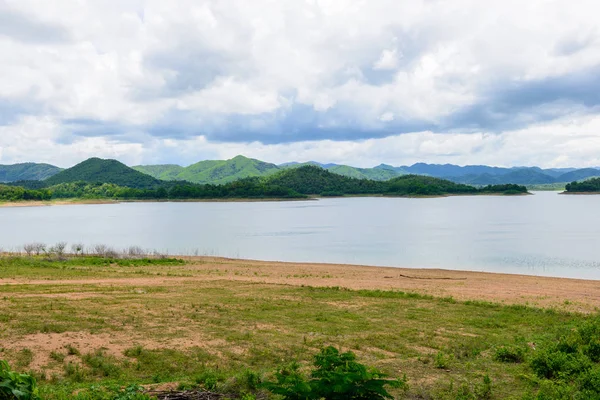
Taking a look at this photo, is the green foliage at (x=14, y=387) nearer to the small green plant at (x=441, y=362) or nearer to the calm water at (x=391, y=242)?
the small green plant at (x=441, y=362)

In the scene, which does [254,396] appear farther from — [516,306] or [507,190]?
[507,190]

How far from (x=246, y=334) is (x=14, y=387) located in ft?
20.8

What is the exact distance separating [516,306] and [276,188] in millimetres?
143638

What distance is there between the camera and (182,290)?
1794cm

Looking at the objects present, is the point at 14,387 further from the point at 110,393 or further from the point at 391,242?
the point at 391,242

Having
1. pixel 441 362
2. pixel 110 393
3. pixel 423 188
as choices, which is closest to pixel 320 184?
pixel 423 188

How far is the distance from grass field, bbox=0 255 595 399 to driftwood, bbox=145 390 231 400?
0.79 feet

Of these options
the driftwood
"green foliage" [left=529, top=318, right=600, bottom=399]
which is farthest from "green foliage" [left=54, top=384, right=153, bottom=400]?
"green foliage" [left=529, top=318, right=600, bottom=399]

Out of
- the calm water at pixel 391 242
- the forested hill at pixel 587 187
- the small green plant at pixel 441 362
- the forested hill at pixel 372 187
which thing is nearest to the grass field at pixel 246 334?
the small green plant at pixel 441 362

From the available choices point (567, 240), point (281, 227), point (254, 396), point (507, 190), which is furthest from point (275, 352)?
point (507, 190)

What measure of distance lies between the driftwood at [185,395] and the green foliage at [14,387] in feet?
5.45

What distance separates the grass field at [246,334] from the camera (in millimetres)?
7949

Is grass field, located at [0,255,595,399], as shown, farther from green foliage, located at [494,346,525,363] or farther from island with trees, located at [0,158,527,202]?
island with trees, located at [0,158,527,202]

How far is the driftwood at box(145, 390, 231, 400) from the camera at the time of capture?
22.1 feet
